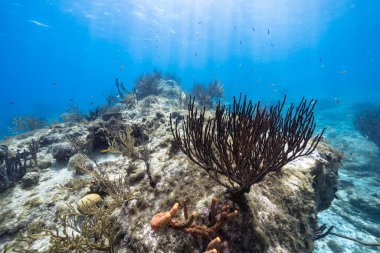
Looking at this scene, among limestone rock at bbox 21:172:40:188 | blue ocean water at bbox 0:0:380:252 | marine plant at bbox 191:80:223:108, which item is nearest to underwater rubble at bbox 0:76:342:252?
limestone rock at bbox 21:172:40:188

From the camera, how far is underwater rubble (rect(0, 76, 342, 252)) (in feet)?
8.61

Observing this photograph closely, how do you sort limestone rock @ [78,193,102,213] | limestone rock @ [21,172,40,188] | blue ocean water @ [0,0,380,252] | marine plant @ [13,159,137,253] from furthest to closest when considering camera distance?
blue ocean water @ [0,0,380,252], limestone rock @ [21,172,40,188], limestone rock @ [78,193,102,213], marine plant @ [13,159,137,253]

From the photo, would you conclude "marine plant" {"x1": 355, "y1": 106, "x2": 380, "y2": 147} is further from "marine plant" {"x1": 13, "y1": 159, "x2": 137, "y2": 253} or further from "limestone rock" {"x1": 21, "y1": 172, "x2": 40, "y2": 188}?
"limestone rock" {"x1": 21, "y1": 172, "x2": 40, "y2": 188}

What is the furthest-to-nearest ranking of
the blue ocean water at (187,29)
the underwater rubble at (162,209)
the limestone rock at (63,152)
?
the blue ocean water at (187,29) → the limestone rock at (63,152) → the underwater rubble at (162,209)

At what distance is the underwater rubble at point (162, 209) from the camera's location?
8.61 ft

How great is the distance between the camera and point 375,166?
12.3 meters

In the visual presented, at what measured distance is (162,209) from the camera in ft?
10.2

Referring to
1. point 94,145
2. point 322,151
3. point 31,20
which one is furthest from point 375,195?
point 31,20

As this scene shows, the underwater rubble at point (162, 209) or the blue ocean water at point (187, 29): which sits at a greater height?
the blue ocean water at point (187, 29)

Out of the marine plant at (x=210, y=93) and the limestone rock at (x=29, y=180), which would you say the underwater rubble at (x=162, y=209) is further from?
the marine plant at (x=210, y=93)

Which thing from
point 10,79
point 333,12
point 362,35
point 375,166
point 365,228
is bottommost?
point 365,228

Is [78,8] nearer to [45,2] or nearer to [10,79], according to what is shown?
[45,2]

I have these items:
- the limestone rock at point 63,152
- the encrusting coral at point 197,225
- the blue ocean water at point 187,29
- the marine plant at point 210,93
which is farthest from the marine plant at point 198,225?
the marine plant at point 210,93

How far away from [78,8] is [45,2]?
508 centimetres
